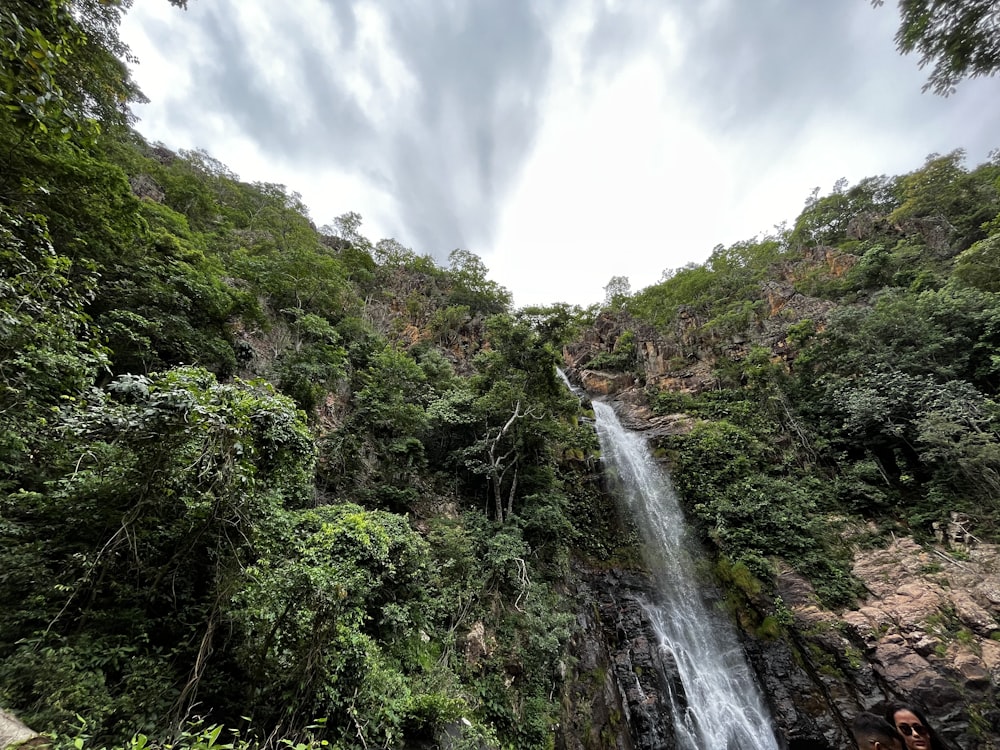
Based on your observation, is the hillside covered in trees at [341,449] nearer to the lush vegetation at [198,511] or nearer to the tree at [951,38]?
the lush vegetation at [198,511]

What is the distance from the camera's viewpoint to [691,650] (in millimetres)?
9680

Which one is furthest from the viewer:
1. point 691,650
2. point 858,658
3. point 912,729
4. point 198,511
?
point 691,650

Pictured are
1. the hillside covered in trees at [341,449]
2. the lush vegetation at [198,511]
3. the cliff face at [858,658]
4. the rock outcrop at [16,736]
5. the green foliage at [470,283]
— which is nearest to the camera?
the rock outcrop at [16,736]

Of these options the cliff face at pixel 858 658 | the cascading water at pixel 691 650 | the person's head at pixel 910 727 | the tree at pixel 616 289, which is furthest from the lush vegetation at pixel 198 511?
the tree at pixel 616 289

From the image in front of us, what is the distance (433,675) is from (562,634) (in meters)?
3.00

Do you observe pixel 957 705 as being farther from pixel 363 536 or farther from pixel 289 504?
pixel 289 504

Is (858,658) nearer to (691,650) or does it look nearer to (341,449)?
(691,650)

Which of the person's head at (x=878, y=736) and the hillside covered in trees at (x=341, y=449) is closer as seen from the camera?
the person's head at (x=878, y=736)

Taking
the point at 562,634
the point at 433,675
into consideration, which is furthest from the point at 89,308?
the point at 562,634

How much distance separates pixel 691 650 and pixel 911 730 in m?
9.38

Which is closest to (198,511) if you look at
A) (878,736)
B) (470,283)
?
(878,736)

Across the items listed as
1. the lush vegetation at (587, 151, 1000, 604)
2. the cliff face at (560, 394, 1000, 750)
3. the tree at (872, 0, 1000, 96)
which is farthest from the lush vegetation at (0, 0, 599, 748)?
the tree at (872, 0, 1000, 96)

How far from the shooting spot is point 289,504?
7.14 meters

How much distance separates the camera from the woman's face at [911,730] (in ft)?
7.30
